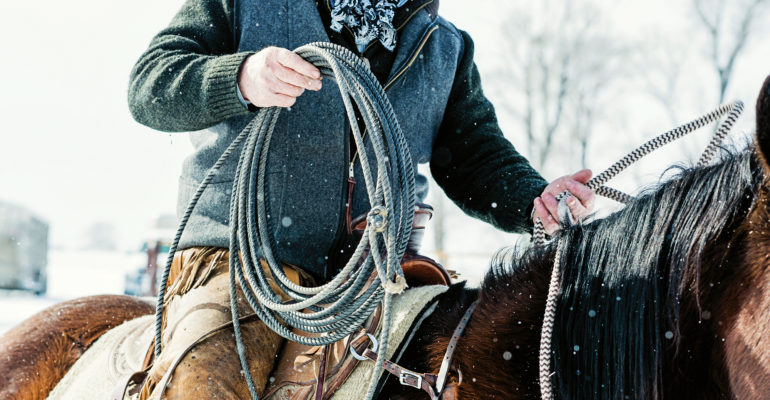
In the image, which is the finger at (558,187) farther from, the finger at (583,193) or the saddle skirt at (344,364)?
the saddle skirt at (344,364)

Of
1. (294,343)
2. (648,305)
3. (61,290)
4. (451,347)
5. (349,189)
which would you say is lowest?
(61,290)

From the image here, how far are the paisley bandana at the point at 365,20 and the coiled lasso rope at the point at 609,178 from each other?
0.76m

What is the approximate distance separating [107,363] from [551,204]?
1443 mm

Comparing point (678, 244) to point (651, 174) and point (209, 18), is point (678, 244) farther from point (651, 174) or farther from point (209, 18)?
point (209, 18)

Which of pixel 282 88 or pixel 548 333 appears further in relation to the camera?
pixel 282 88

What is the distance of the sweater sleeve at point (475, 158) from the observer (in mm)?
2143

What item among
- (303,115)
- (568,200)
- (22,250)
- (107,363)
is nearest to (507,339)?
(568,200)

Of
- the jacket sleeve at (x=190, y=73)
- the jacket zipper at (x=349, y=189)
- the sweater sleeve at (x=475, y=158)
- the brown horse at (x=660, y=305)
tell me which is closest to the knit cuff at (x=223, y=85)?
the jacket sleeve at (x=190, y=73)

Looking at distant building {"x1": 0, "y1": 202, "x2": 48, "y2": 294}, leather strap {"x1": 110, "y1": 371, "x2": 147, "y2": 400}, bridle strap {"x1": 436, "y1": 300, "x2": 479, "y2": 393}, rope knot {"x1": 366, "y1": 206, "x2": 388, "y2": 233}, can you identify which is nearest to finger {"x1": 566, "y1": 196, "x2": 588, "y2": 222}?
bridle strap {"x1": 436, "y1": 300, "x2": 479, "y2": 393}

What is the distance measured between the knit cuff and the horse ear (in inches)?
44.5

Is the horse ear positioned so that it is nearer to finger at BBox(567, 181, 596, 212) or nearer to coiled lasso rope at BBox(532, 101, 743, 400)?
coiled lasso rope at BBox(532, 101, 743, 400)

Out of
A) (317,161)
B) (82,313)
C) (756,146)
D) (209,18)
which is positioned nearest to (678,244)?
(756,146)

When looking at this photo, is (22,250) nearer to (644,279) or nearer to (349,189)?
(349,189)

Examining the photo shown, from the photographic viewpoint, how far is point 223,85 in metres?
1.58
